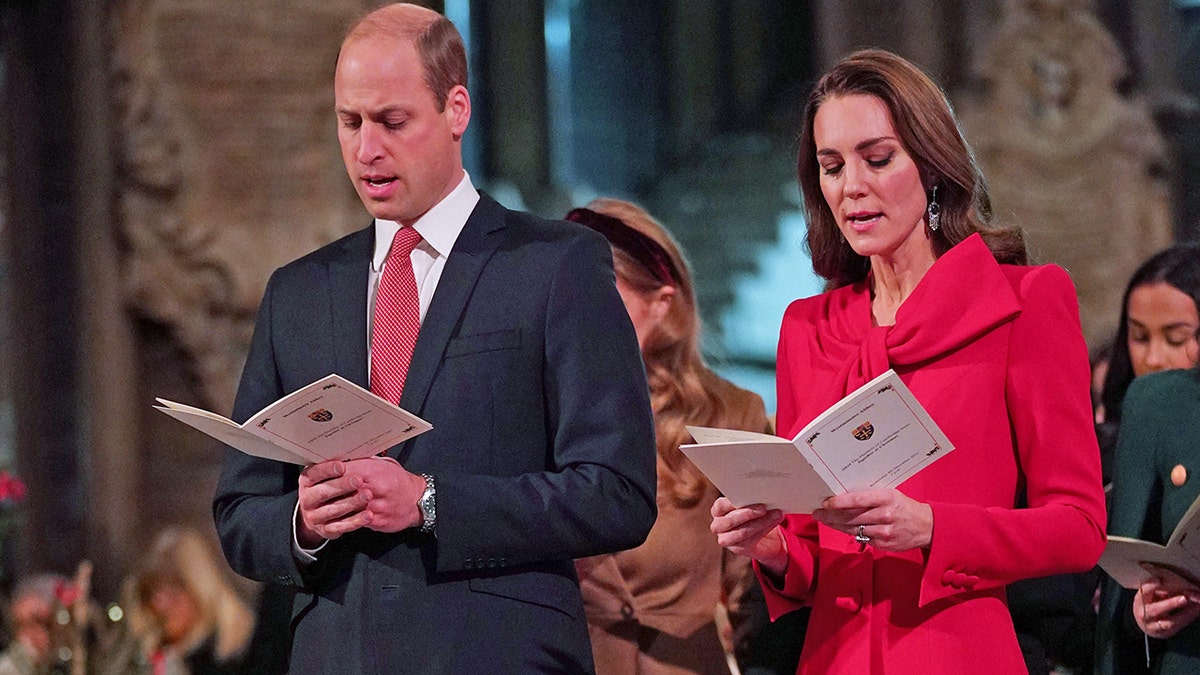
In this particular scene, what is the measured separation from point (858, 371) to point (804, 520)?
0.27m

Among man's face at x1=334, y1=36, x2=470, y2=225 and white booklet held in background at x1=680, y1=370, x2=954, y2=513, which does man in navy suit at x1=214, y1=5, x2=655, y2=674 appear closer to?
man's face at x1=334, y1=36, x2=470, y2=225

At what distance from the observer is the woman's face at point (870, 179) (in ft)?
7.10

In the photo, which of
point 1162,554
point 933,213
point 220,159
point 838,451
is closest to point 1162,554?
point 1162,554

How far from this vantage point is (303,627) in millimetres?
2109

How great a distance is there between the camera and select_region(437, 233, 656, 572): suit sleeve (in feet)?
6.57

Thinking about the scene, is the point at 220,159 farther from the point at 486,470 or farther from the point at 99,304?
the point at 486,470

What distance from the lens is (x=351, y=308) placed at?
219 centimetres

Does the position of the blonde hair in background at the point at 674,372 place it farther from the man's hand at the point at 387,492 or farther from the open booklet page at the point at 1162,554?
the man's hand at the point at 387,492

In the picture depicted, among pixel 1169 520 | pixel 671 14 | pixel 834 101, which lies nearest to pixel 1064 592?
pixel 1169 520

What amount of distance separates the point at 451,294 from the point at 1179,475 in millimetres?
1419

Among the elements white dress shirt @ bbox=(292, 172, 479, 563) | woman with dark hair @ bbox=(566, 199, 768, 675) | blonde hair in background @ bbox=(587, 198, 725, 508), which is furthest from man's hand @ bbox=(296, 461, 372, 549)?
blonde hair in background @ bbox=(587, 198, 725, 508)

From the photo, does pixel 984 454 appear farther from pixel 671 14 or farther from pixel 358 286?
pixel 671 14

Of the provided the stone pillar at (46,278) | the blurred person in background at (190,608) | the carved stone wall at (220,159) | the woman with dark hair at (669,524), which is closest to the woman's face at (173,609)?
the blurred person in background at (190,608)

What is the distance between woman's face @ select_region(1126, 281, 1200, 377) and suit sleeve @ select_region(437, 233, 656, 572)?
1.81 metres
